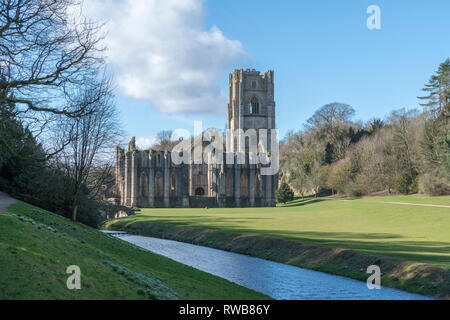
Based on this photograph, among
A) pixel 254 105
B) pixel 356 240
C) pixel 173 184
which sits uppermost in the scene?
pixel 254 105

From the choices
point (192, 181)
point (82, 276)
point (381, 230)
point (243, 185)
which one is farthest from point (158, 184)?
point (82, 276)

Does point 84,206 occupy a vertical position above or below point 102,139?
below

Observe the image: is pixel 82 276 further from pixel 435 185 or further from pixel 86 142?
pixel 435 185

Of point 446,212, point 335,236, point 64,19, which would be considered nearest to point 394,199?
point 446,212

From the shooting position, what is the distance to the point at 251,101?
3996 inches

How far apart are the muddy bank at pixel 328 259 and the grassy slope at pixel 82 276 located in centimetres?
623

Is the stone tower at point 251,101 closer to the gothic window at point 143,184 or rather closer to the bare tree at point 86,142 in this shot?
the gothic window at point 143,184

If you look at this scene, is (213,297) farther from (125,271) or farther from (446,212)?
(446,212)

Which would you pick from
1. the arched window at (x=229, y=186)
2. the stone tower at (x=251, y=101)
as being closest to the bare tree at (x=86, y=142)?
the arched window at (x=229, y=186)

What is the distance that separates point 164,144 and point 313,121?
40920 millimetres

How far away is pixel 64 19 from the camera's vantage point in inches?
520

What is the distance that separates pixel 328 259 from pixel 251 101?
3213 inches

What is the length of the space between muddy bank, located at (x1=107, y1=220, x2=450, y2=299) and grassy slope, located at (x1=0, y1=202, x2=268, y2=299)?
6.23 metres

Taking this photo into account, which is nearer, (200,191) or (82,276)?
(82,276)
